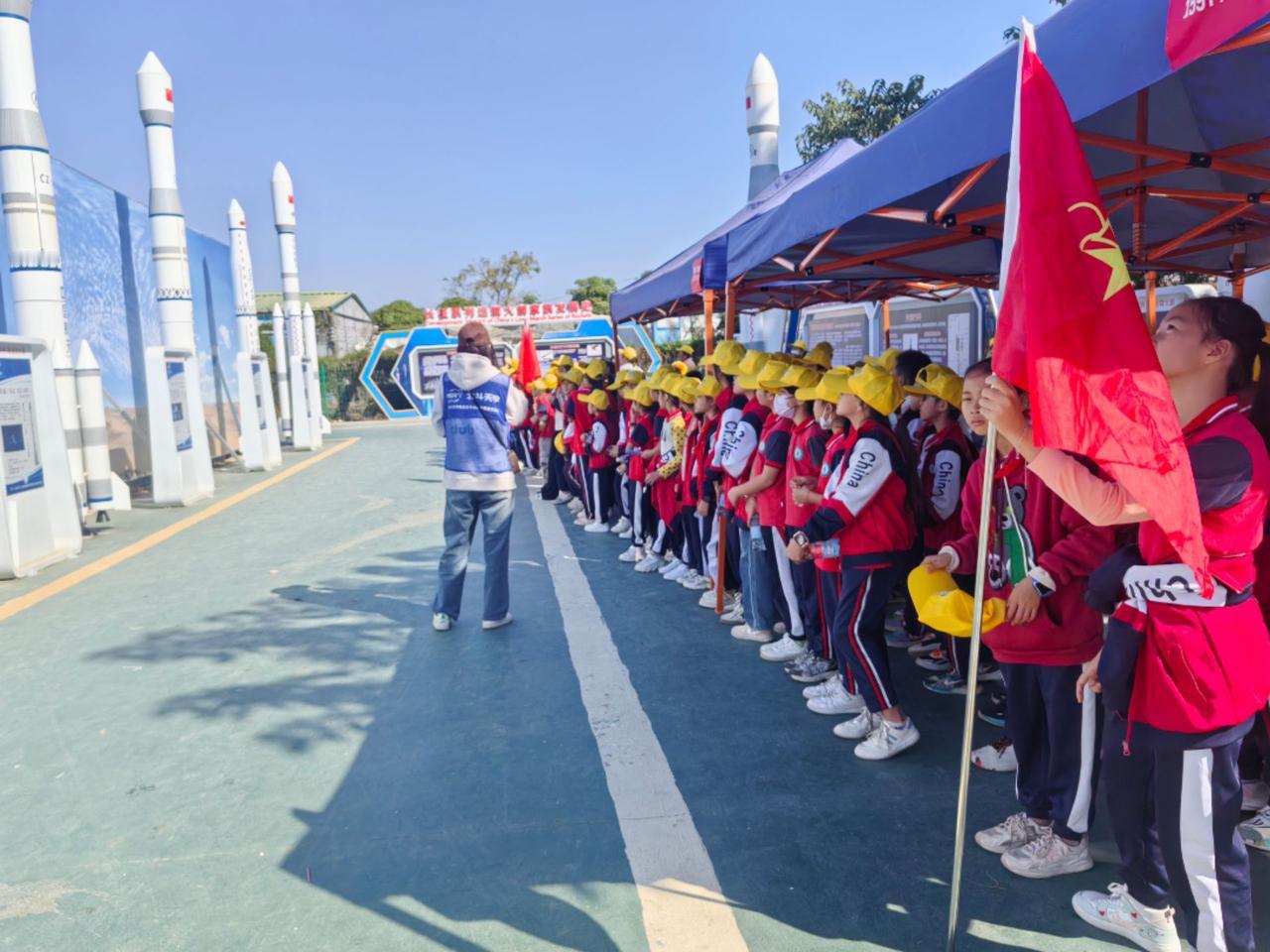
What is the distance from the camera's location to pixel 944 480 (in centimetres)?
425

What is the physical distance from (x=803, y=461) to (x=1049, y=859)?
212 cm

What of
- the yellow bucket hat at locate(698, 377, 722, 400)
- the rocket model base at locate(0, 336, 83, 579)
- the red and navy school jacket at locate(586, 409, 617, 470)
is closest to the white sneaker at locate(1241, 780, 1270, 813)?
the yellow bucket hat at locate(698, 377, 722, 400)

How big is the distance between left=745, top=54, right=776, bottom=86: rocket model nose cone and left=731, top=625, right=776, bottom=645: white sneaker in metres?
12.0

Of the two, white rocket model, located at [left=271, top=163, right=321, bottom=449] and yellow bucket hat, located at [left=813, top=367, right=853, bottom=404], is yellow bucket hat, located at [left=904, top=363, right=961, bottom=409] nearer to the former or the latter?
yellow bucket hat, located at [left=813, top=367, right=853, bottom=404]

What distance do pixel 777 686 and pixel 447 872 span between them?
208 centimetres

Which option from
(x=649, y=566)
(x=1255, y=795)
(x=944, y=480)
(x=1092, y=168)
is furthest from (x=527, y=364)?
(x=1255, y=795)

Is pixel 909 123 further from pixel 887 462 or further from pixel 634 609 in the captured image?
pixel 634 609

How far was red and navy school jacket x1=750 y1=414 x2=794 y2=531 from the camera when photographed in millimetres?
4625

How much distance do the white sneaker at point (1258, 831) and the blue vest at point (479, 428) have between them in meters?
4.14

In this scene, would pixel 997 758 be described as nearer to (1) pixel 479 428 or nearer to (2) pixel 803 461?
(2) pixel 803 461

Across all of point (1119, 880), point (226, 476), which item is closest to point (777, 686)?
point (1119, 880)

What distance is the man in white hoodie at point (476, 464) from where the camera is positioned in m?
5.43

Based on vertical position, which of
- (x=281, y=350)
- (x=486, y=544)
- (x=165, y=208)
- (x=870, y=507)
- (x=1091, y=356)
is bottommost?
(x=486, y=544)

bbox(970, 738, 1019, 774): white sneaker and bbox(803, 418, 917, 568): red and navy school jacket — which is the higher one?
bbox(803, 418, 917, 568): red and navy school jacket
